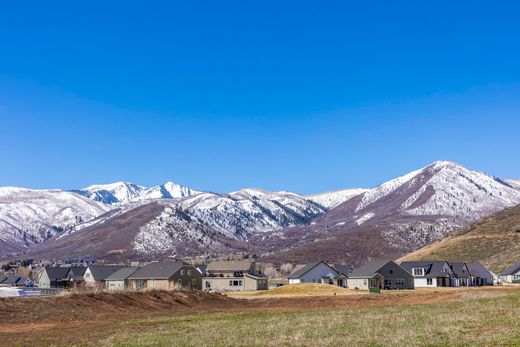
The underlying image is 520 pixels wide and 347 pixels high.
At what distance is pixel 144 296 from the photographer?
2694 inches

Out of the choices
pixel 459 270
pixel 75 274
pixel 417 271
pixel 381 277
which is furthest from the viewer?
pixel 75 274

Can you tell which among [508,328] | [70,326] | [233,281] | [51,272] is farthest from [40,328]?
[51,272]

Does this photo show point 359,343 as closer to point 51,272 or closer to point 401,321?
point 401,321

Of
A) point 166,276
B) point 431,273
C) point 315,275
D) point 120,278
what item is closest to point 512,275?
point 431,273

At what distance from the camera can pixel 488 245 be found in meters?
168

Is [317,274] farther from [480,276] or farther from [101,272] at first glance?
[101,272]

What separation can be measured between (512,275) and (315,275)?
47013mm

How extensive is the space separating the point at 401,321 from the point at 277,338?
8821 mm

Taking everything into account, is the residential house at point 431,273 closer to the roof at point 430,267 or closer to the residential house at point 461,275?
the roof at point 430,267

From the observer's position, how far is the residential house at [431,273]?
432 feet

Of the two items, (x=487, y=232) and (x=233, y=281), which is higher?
(x=487, y=232)

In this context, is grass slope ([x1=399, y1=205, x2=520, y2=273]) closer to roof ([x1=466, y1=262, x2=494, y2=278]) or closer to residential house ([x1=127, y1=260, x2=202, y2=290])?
roof ([x1=466, y1=262, x2=494, y2=278])

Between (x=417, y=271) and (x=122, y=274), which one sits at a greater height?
(x=417, y=271)

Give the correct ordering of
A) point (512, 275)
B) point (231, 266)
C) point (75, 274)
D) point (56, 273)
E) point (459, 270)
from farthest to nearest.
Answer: point (75, 274) < point (56, 273) < point (231, 266) < point (512, 275) < point (459, 270)
